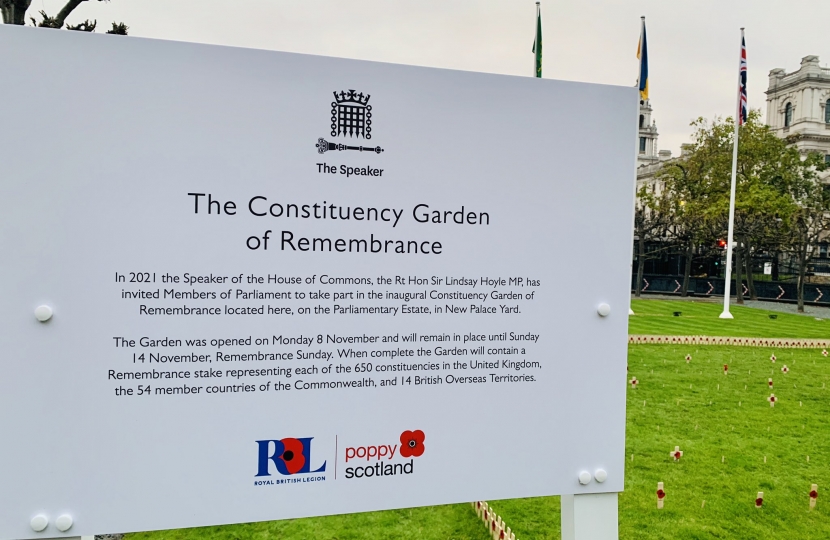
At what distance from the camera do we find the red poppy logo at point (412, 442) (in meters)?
1.99

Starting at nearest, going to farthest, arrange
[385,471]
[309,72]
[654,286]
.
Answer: [309,72]
[385,471]
[654,286]

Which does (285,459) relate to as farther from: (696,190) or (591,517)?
(696,190)

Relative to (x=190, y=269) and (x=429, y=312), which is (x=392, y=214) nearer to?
(x=429, y=312)

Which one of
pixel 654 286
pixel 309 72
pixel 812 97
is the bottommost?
pixel 654 286

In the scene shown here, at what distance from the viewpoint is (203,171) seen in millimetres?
1808

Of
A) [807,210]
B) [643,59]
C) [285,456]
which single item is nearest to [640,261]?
[807,210]

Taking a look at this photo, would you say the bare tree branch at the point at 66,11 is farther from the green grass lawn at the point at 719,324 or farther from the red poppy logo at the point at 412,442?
the green grass lawn at the point at 719,324

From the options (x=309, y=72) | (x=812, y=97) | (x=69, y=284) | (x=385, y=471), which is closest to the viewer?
(x=69, y=284)

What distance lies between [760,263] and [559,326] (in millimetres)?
40011

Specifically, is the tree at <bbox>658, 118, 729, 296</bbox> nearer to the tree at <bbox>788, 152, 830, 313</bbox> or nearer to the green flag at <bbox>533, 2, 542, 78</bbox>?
the tree at <bbox>788, 152, 830, 313</bbox>

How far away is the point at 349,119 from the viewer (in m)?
1.90

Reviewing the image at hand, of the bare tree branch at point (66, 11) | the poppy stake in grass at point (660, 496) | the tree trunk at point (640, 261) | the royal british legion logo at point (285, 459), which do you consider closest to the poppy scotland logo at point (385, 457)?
the royal british legion logo at point (285, 459)

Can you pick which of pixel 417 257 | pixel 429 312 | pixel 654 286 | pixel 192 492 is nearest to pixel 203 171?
pixel 417 257

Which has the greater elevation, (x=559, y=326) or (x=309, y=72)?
(x=309, y=72)
